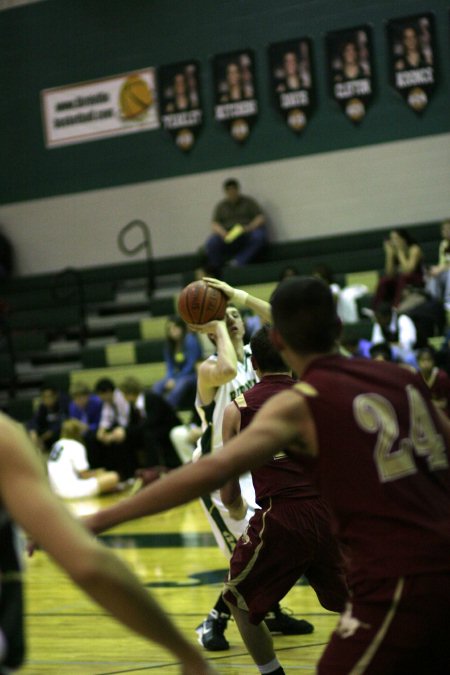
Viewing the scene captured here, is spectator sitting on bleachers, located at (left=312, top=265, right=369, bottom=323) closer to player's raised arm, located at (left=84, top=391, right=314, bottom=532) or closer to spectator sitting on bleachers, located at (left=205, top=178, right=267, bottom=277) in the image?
spectator sitting on bleachers, located at (left=205, top=178, right=267, bottom=277)

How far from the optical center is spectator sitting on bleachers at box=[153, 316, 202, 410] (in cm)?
1269

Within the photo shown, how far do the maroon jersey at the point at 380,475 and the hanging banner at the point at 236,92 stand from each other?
42.6 feet

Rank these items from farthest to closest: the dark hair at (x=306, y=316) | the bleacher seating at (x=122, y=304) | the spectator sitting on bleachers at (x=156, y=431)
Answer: the bleacher seating at (x=122, y=304) → the spectator sitting on bleachers at (x=156, y=431) → the dark hair at (x=306, y=316)

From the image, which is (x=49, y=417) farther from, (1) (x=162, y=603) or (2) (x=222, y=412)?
(2) (x=222, y=412)

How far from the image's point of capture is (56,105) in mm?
16719

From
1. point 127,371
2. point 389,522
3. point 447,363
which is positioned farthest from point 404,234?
point 389,522

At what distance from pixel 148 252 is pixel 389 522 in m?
13.6

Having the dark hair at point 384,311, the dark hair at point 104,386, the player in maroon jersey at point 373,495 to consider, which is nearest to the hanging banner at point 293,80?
the dark hair at point 384,311

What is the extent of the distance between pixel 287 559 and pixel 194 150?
11.9 metres

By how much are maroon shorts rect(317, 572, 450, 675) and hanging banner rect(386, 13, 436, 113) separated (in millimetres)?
12323

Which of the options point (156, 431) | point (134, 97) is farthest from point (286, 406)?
point (134, 97)

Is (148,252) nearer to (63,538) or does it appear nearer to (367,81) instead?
(367,81)

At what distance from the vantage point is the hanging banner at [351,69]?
47.0 feet

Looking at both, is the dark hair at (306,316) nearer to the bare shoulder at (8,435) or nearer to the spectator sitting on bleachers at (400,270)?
the bare shoulder at (8,435)
